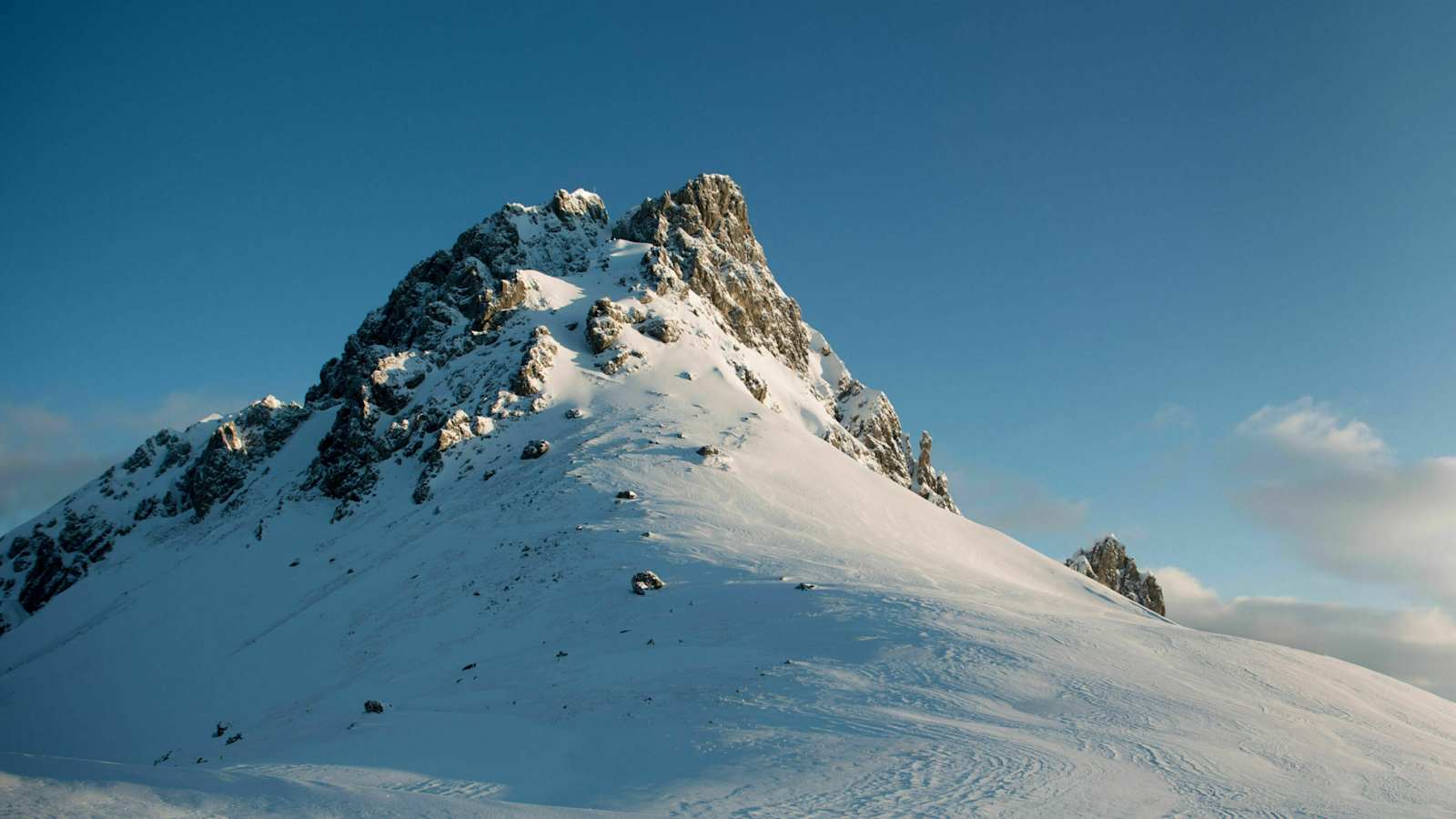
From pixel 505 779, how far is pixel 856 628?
13.2 m

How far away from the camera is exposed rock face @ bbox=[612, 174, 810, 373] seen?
8944cm

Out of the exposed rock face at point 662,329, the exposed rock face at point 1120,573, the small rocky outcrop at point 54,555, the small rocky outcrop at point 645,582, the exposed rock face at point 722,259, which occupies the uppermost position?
the exposed rock face at point 722,259

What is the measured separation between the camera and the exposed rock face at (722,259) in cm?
8944

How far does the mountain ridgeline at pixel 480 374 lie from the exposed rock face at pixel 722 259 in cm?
29

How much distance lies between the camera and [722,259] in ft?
322

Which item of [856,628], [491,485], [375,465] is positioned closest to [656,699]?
[856,628]

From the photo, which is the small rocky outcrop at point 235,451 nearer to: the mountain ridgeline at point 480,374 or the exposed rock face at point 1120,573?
the mountain ridgeline at point 480,374

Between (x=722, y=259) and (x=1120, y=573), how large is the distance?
67.2m

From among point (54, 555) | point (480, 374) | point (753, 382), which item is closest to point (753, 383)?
point (753, 382)

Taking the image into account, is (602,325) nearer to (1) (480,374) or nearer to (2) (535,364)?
(2) (535,364)

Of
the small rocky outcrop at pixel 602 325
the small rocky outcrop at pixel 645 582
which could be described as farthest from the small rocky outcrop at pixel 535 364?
the small rocky outcrop at pixel 645 582

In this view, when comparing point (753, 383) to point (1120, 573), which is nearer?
point (753, 383)

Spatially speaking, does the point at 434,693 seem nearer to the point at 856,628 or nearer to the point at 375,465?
the point at 856,628

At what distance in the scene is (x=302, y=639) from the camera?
3841 centimetres
